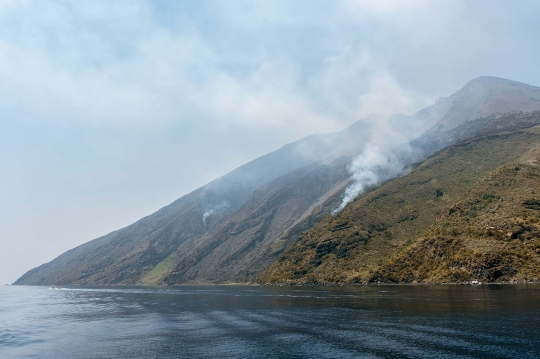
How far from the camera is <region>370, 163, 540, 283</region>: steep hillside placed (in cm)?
12388

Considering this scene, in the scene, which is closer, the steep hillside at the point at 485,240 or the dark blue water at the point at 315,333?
the dark blue water at the point at 315,333

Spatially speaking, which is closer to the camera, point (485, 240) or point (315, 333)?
point (315, 333)

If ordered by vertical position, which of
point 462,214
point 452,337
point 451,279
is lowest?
point 451,279

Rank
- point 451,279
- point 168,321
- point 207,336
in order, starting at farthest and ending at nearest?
point 451,279 < point 168,321 < point 207,336

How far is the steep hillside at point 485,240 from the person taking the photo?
4877 inches

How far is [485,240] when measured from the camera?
447 feet

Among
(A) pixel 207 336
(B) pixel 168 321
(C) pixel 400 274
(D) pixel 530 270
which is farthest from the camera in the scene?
(C) pixel 400 274

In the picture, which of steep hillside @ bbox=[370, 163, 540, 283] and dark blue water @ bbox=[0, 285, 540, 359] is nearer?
dark blue water @ bbox=[0, 285, 540, 359]

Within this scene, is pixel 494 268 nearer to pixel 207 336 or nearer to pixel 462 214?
pixel 462 214

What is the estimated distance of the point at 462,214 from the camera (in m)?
164

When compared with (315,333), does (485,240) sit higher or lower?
higher

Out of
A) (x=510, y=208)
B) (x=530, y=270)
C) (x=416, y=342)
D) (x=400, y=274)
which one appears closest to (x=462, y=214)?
(x=510, y=208)

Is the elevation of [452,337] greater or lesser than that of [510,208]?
lesser

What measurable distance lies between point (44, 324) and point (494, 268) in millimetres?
129166
